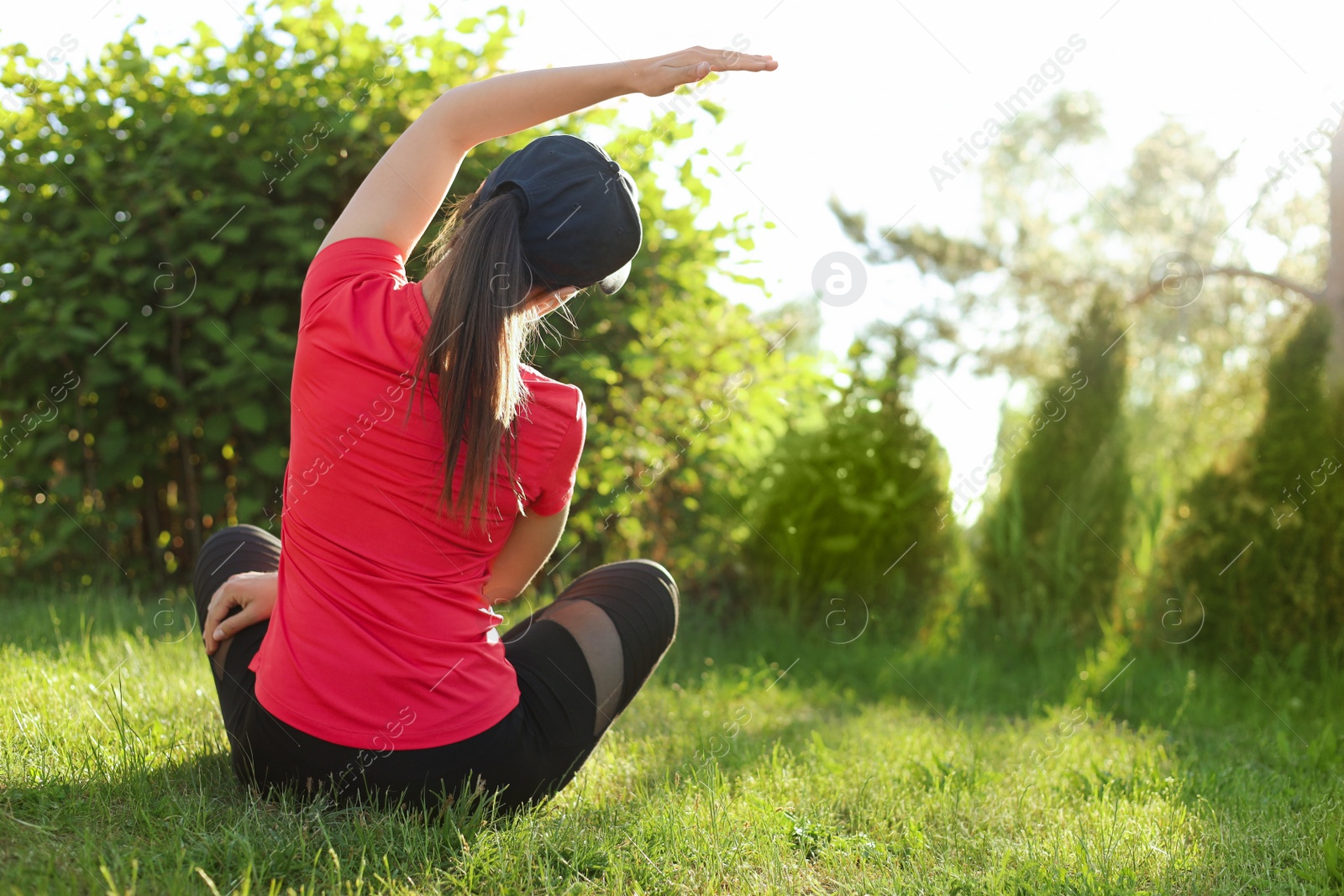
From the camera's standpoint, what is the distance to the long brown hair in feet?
5.87

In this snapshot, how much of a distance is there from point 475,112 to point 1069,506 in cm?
435

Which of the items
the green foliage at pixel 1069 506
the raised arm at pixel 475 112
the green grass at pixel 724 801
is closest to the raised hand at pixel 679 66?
the raised arm at pixel 475 112

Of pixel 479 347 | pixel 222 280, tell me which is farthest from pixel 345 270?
pixel 222 280

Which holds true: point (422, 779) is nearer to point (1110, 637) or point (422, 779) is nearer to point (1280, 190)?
point (1110, 637)

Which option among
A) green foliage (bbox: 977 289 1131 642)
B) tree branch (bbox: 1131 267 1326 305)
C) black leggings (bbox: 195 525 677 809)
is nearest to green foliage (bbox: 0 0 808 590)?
green foliage (bbox: 977 289 1131 642)

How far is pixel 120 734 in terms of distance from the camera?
237cm

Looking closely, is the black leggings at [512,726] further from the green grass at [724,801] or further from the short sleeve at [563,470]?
the short sleeve at [563,470]

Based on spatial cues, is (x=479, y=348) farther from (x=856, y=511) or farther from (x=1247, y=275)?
(x=1247, y=275)

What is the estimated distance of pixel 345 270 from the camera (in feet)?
6.32

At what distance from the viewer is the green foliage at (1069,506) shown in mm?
5297

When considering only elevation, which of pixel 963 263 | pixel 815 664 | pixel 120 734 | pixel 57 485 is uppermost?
pixel 963 263

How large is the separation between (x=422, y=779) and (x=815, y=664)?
3.11m

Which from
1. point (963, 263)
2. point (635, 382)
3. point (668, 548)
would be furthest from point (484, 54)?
point (963, 263)

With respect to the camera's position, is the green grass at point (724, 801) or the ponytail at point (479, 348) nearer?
the ponytail at point (479, 348)
